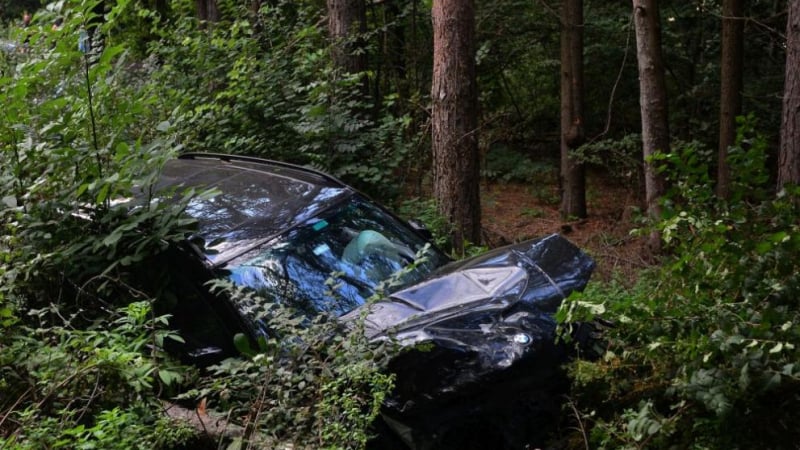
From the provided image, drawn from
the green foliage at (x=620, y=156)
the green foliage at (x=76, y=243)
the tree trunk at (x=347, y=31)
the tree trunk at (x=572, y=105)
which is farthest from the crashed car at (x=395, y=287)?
the tree trunk at (x=572, y=105)

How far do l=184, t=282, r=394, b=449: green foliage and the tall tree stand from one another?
6.80 metres

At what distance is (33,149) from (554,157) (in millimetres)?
14861

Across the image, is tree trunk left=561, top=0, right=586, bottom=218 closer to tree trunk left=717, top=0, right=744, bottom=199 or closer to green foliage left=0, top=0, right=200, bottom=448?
tree trunk left=717, top=0, right=744, bottom=199

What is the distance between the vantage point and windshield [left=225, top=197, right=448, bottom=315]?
450 cm

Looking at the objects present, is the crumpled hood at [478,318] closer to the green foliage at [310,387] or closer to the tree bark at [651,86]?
the green foliage at [310,387]

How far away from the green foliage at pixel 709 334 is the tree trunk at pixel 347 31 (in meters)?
6.25

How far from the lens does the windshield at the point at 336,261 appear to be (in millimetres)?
4504

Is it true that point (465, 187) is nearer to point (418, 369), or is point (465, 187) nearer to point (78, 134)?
point (78, 134)

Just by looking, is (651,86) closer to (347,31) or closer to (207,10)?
(347,31)

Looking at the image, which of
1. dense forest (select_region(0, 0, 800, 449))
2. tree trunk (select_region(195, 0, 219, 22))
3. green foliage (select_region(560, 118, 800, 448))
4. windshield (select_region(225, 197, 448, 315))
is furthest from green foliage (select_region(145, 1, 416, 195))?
green foliage (select_region(560, 118, 800, 448))

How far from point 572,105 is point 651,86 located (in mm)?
Answer: 4786

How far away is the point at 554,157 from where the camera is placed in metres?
18.5

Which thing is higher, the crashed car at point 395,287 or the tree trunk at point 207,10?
the tree trunk at point 207,10

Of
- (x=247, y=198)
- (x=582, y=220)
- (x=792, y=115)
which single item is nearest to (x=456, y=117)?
(x=792, y=115)
